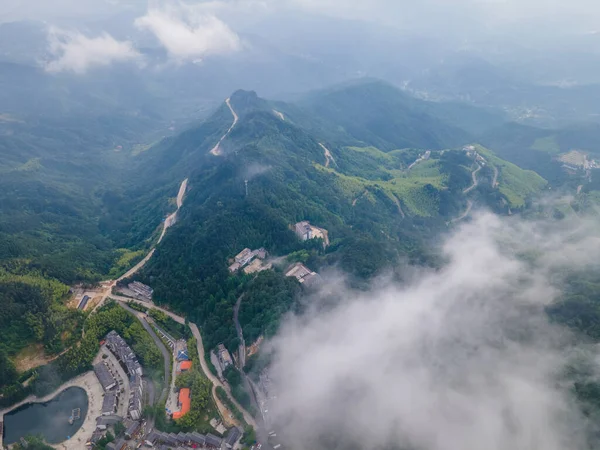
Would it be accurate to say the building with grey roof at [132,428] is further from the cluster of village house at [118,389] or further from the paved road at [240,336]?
the paved road at [240,336]

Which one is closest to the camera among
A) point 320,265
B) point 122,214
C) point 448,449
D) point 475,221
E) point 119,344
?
point 448,449

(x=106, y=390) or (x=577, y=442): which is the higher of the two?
(x=577, y=442)

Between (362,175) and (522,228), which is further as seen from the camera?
(362,175)

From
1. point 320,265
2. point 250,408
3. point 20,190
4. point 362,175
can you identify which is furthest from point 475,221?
point 20,190

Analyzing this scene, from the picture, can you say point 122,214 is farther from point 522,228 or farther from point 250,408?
point 522,228

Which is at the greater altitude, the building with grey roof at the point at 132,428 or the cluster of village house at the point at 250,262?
the cluster of village house at the point at 250,262

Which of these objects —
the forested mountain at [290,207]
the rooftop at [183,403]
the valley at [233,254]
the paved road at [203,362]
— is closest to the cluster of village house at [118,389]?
the valley at [233,254]

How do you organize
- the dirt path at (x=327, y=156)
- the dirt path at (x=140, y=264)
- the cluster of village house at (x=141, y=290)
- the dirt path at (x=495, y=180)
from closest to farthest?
the dirt path at (x=140, y=264), the cluster of village house at (x=141, y=290), the dirt path at (x=495, y=180), the dirt path at (x=327, y=156)

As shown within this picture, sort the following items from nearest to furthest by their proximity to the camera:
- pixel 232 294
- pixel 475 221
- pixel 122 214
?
pixel 232 294 < pixel 475 221 < pixel 122 214

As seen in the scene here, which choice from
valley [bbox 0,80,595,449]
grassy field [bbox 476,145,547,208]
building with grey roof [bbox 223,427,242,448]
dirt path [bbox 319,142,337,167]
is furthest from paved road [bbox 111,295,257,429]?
grassy field [bbox 476,145,547,208]
